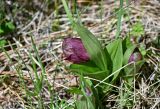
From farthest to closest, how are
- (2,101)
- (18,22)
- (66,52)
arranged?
1. (18,22)
2. (2,101)
3. (66,52)

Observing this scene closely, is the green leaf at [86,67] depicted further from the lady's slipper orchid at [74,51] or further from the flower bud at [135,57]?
the flower bud at [135,57]

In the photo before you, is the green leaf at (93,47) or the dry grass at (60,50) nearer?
the green leaf at (93,47)

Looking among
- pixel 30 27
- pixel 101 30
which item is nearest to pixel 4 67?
pixel 30 27

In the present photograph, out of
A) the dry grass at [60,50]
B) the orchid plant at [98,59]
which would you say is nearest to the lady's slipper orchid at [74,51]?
the orchid plant at [98,59]

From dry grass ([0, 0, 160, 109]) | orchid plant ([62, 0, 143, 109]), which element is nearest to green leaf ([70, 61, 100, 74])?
orchid plant ([62, 0, 143, 109])

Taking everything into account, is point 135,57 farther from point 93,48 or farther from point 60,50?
point 60,50

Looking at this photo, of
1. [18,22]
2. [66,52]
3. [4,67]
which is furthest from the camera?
[18,22]

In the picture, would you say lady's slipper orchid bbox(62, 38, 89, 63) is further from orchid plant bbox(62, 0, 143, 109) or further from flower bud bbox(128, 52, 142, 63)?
flower bud bbox(128, 52, 142, 63)

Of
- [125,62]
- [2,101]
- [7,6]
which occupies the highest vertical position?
[7,6]

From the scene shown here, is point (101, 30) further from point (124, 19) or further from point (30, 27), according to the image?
point (30, 27)
